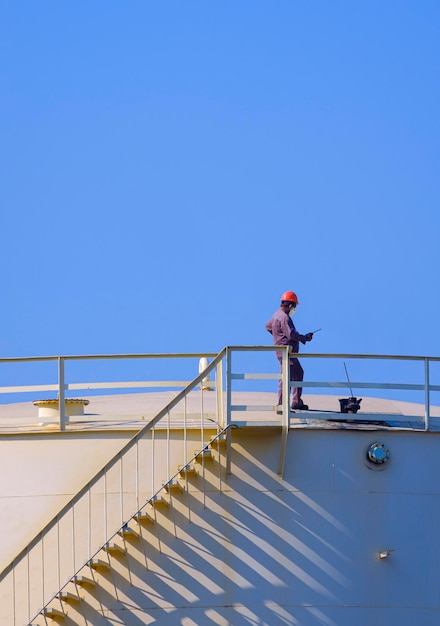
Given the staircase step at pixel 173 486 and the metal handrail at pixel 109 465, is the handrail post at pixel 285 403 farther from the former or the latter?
the staircase step at pixel 173 486

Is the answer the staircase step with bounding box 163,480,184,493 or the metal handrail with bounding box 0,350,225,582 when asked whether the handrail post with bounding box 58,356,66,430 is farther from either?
the staircase step with bounding box 163,480,184,493

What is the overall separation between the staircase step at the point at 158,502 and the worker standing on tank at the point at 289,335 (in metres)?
2.72

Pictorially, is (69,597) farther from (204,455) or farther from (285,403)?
(285,403)

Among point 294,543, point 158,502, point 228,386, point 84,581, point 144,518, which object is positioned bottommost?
point 84,581

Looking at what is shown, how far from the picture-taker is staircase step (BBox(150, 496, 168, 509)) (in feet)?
83.4

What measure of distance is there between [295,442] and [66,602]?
464cm

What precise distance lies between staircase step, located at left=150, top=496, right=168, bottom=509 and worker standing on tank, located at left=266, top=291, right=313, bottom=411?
2717mm

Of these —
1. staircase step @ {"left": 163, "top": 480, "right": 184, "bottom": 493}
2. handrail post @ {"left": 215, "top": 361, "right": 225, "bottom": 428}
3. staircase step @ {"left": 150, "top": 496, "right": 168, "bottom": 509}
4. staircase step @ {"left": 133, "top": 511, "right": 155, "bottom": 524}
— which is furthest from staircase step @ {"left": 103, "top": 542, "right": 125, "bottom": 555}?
handrail post @ {"left": 215, "top": 361, "right": 225, "bottom": 428}

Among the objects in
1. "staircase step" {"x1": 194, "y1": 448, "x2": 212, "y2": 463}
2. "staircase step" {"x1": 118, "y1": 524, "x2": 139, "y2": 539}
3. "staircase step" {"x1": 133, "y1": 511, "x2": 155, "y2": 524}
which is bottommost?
"staircase step" {"x1": 118, "y1": 524, "x2": 139, "y2": 539}

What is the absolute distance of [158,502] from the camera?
25.4 metres

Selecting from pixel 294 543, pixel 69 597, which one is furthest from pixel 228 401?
pixel 69 597

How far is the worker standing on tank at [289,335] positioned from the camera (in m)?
26.8

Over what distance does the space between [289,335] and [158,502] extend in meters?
3.79

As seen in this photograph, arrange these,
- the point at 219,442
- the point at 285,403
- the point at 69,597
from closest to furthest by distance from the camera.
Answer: the point at 69,597 < the point at 219,442 < the point at 285,403
